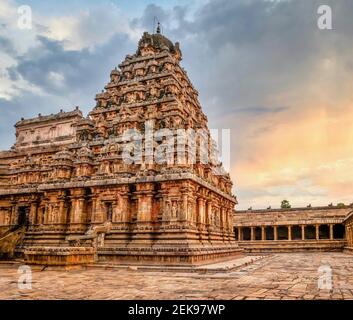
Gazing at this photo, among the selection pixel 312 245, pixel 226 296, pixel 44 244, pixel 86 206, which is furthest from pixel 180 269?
pixel 312 245

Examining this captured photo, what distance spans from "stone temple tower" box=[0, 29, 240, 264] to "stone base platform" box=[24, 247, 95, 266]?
0.05 m

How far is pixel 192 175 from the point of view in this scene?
2203cm

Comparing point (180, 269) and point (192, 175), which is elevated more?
point (192, 175)

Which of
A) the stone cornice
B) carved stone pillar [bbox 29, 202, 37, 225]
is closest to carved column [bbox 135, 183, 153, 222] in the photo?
the stone cornice

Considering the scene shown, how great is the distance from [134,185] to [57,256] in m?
7.04

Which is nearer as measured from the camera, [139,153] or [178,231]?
[178,231]

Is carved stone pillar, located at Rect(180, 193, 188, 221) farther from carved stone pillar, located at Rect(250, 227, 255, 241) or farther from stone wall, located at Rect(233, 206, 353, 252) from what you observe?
carved stone pillar, located at Rect(250, 227, 255, 241)

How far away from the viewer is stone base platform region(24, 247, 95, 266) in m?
18.8

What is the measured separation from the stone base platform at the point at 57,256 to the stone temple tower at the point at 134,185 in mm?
55

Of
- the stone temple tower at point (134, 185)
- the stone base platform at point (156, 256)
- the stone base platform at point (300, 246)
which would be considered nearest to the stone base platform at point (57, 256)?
the stone temple tower at point (134, 185)

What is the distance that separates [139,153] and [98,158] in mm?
3415

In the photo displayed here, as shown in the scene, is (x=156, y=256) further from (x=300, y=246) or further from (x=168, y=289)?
(x=300, y=246)

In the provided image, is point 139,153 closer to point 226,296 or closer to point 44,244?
point 44,244
